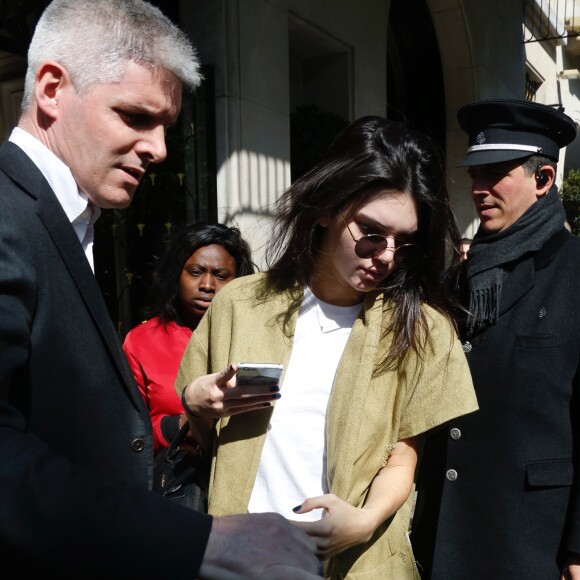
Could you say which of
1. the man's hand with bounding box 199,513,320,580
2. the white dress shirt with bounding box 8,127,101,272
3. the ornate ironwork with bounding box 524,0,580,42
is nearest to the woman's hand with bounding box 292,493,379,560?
the man's hand with bounding box 199,513,320,580

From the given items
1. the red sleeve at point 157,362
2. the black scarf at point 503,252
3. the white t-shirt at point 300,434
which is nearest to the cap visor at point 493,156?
the black scarf at point 503,252

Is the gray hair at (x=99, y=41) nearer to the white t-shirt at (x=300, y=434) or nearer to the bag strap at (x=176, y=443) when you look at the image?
the white t-shirt at (x=300, y=434)

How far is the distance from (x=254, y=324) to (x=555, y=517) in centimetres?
123

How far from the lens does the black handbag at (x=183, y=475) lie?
1835mm

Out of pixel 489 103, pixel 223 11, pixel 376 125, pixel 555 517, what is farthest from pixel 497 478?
pixel 223 11

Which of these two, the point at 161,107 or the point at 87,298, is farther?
the point at 161,107

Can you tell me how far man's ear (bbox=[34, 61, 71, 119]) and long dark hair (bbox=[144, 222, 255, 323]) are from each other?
203 centimetres

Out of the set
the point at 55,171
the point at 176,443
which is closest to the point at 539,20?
the point at 176,443

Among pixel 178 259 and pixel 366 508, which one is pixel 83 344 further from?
pixel 178 259

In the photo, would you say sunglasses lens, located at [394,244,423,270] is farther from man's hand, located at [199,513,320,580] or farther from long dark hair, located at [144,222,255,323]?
long dark hair, located at [144,222,255,323]

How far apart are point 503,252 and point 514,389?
1.64 feet

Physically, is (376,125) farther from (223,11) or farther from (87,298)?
(223,11)

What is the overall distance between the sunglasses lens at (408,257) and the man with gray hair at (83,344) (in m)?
0.85

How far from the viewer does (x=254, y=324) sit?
200 centimetres
